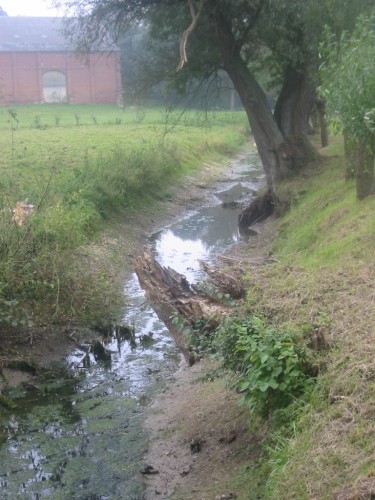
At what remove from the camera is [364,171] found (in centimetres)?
1318

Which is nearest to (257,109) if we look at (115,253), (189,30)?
(189,30)

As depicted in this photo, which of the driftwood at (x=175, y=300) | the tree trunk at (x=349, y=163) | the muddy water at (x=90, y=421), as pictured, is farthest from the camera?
the tree trunk at (x=349, y=163)

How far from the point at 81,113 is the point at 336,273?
42.3m

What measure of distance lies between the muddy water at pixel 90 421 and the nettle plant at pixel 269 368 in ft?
5.53

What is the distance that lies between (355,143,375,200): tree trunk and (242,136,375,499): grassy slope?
38cm

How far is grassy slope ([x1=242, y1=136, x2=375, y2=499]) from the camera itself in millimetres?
5398

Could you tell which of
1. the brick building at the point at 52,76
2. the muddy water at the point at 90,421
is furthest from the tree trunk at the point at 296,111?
the brick building at the point at 52,76

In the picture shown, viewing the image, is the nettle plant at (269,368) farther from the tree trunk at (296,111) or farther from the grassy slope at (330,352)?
the tree trunk at (296,111)

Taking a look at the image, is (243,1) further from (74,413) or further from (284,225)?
(74,413)

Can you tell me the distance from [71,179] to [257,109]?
5676 millimetres

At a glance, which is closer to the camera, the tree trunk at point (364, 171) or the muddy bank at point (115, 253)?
the muddy bank at point (115, 253)

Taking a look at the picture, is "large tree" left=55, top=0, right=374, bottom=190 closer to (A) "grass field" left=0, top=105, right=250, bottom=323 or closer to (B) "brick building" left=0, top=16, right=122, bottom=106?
(A) "grass field" left=0, top=105, right=250, bottom=323

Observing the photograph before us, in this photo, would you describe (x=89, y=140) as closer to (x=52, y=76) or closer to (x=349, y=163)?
(x=349, y=163)

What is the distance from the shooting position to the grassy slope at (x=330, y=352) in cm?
540
